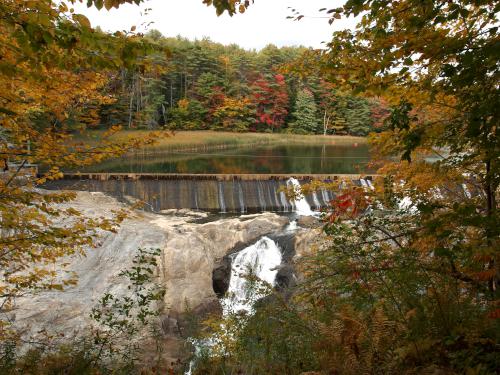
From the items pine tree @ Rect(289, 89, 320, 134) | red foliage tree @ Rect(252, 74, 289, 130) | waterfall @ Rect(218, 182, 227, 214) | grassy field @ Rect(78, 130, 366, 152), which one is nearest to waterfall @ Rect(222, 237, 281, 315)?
waterfall @ Rect(218, 182, 227, 214)

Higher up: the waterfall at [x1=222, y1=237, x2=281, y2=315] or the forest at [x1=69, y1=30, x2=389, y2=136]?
the forest at [x1=69, y1=30, x2=389, y2=136]

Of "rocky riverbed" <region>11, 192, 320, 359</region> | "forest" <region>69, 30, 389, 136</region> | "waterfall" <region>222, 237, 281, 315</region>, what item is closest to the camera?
"rocky riverbed" <region>11, 192, 320, 359</region>

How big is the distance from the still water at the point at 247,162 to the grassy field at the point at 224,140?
116 centimetres

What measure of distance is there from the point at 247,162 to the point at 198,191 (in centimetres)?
867

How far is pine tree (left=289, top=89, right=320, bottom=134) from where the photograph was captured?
132 ft

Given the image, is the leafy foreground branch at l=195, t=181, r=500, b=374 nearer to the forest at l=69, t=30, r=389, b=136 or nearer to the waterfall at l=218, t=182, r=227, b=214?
the waterfall at l=218, t=182, r=227, b=214

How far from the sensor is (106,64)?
203 centimetres

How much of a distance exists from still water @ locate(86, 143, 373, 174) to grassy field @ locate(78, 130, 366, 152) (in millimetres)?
1155

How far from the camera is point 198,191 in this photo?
1733 cm

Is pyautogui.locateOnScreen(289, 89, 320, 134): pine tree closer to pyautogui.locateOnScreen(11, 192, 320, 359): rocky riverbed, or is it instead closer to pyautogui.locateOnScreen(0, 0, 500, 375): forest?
pyautogui.locateOnScreen(11, 192, 320, 359): rocky riverbed

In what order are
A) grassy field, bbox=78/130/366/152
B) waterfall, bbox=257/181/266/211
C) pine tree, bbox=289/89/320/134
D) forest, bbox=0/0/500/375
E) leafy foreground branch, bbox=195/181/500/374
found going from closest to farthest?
forest, bbox=0/0/500/375 → leafy foreground branch, bbox=195/181/500/374 → waterfall, bbox=257/181/266/211 → grassy field, bbox=78/130/366/152 → pine tree, bbox=289/89/320/134

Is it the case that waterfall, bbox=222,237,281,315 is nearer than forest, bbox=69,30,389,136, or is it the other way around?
waterfall, bbox=222,237,281,315

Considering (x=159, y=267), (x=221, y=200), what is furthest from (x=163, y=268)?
(x=221, y=200)

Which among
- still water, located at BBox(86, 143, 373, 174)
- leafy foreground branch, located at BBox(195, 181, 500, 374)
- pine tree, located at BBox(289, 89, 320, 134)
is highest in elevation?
pine tree, located at BBox(289, 89, 320, 134)
